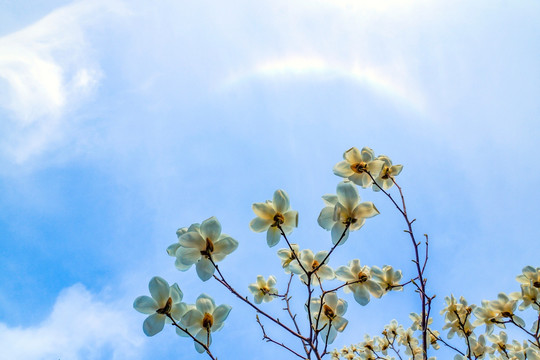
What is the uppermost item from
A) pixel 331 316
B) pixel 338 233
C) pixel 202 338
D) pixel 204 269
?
pixel 338 233

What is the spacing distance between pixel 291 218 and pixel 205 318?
0.65 meters

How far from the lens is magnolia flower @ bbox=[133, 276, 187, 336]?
4.50 ft

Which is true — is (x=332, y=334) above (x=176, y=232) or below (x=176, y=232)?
below

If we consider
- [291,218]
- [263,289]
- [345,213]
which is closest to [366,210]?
[345,213]

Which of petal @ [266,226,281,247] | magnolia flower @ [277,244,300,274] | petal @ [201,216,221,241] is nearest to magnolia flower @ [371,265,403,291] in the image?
magnolia flower @ [277,244,300,274]

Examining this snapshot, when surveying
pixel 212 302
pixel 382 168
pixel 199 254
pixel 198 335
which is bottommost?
pixel 198 335

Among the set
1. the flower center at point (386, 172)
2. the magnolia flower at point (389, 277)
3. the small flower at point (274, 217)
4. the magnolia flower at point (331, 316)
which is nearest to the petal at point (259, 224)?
the small flower at point (274, 217)

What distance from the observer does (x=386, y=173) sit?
210 cm

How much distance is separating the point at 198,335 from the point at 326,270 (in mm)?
784

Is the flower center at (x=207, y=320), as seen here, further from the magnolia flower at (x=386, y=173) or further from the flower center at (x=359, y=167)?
the magnolia flower at (x=386, y=173)

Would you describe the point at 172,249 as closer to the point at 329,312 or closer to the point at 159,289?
the point at 159,289

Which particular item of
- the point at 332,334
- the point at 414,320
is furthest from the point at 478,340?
the point at 332,334

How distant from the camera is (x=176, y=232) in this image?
5.24ft

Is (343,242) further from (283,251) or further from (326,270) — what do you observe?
(283,251)
